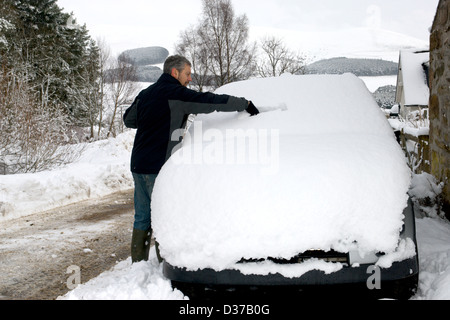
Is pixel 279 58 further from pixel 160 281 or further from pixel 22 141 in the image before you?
pixel 160 281

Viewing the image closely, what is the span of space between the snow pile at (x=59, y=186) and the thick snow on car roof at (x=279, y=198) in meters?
4.51

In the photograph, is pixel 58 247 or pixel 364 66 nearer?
pixel 58 247

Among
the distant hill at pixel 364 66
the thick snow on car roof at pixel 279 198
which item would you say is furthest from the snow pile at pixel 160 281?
A: the distant hill at pixel 364 66

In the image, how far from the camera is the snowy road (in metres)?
3.34

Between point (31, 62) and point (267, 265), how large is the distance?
24208 millimetres

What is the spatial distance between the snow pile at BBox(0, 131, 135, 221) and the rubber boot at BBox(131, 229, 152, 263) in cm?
365

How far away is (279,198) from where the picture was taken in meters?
2.19

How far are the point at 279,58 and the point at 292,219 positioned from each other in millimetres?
42762

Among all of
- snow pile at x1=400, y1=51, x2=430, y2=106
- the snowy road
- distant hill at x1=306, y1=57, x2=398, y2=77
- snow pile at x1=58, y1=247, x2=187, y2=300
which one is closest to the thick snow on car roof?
snow pile at x1=58, y1=247, x2=187, y2=300

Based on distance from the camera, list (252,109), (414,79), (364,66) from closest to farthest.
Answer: (252,109), (414,79), (364,66)

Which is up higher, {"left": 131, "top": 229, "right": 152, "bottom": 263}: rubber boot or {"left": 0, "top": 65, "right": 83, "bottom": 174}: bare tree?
{"left": 0, "top": 65, "right": 83, "bottom": 174}: bare tree

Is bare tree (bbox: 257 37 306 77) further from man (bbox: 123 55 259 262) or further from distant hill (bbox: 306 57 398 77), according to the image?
man (bbox: 123 55 259 262)

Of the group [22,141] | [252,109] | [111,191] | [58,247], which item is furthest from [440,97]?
[22,141]

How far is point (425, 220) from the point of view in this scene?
150 inches
